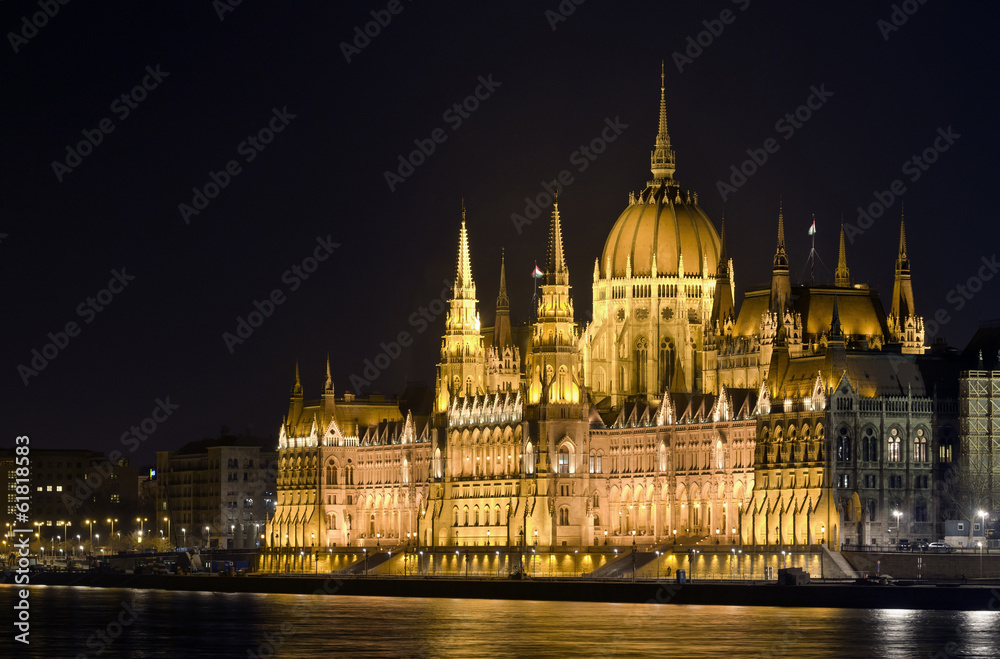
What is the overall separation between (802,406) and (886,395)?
22.1 feet

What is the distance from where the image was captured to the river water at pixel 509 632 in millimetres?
135625

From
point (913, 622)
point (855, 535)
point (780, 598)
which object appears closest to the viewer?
point (913, 622)

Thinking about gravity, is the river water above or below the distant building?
below

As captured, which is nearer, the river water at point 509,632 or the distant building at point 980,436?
the river water at point 509,632

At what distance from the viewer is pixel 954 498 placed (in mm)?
189375

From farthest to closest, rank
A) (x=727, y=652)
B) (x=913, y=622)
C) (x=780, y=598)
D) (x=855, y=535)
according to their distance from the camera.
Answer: (x=855, y=535)
(x=780, y=598)
(x=913, y=622)
(x=727, y=652)

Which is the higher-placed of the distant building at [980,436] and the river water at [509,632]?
the distant building at [980,436]

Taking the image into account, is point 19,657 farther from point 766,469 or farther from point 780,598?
point 766,469

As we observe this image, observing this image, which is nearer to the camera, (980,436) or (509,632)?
(509,632)

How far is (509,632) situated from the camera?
488 ft

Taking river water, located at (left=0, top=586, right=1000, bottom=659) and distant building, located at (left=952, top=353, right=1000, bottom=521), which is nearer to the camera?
river water, located at (left=0, top=586, right=1000, bottom=659)

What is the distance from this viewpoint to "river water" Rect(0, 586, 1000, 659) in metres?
136

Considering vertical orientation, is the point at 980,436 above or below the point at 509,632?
above

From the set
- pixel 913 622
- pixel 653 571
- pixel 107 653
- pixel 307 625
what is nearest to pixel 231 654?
pixel 107 653
